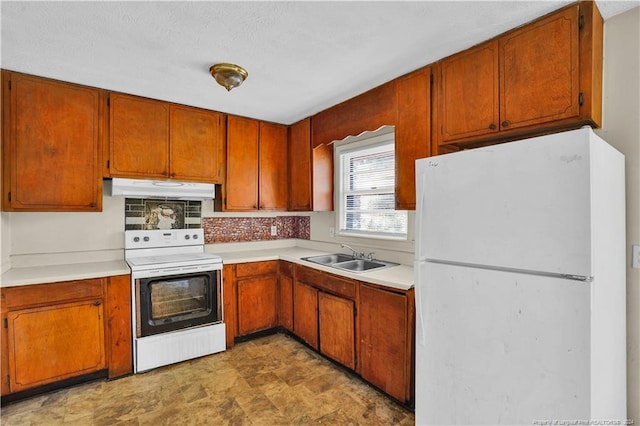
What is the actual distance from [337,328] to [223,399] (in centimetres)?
99

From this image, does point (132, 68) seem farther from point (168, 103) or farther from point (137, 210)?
point (137, 210)

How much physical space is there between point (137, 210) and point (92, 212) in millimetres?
368

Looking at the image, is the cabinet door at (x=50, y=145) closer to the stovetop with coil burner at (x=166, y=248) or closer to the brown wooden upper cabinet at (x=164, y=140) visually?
the brown wooden upper cabinet at (x=164, y=140)

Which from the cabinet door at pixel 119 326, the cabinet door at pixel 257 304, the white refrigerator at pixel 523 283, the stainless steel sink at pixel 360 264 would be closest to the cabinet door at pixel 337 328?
the stainless steel sink at pixel 360 264

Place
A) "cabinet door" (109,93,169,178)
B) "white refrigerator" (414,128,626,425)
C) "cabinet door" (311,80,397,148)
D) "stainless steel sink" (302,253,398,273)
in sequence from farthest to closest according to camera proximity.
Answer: "stainless steel sink" (302,253,398,273)
"cabinet door" (109,93,169,178)
"cabinet door" (311,80,397,148)
"white refrigerator" (414,128,626,425)

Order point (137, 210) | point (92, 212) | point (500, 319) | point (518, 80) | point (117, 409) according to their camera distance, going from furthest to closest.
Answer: point (137, 210) → point (92, 212) → point (117, 409) → point (518, 80) → point (500, 319)

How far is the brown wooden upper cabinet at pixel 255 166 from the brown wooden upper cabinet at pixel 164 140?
0.14 m

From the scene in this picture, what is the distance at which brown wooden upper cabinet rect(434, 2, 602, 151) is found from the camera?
5.17ft

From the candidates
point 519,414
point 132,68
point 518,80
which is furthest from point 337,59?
point 519,414

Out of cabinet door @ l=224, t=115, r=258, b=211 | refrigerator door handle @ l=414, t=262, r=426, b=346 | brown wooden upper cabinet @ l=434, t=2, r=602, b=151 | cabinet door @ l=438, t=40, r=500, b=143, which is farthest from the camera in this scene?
cabinet door @ l=224, t=115, r=258, b=211

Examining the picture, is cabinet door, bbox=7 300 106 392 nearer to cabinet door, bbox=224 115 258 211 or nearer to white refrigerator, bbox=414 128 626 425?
cabinet door, bbox=224 115 258 211

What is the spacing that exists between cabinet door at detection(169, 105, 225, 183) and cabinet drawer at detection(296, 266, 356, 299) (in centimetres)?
131

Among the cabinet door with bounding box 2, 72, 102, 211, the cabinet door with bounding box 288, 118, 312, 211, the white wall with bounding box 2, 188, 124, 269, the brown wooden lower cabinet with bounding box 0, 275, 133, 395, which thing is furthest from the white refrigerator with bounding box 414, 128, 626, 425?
the white wall with bounding box 2, 188, 124, 269

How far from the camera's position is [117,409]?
219 cm
